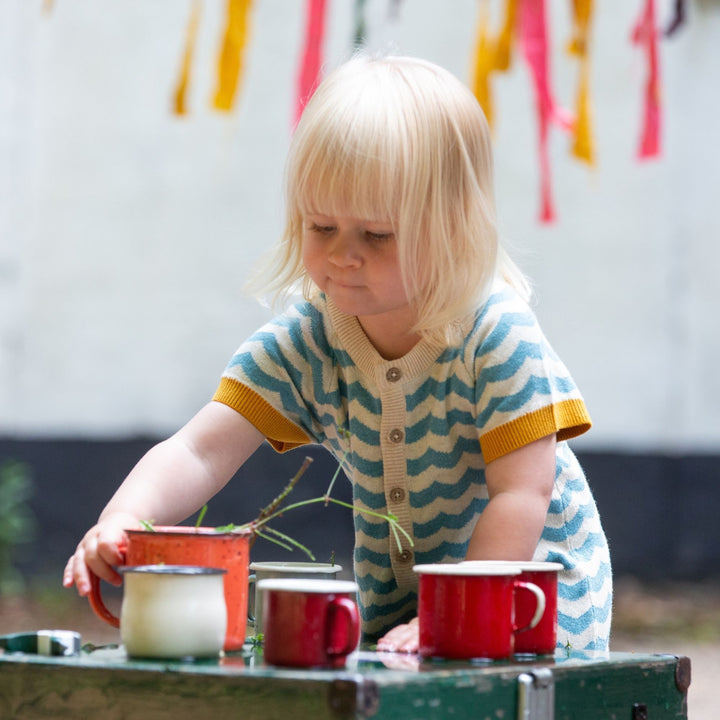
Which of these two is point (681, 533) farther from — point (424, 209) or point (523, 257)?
point (424, 209)

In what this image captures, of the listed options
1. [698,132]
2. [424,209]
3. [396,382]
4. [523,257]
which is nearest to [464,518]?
[396,382]

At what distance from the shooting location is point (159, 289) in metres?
3.48

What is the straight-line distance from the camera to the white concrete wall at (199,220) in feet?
11.4

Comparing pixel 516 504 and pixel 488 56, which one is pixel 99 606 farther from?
pixel 488 56

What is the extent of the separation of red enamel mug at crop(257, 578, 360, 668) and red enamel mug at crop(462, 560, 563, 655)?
0.15 m

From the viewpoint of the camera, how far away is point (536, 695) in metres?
0.78

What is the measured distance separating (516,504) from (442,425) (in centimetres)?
14

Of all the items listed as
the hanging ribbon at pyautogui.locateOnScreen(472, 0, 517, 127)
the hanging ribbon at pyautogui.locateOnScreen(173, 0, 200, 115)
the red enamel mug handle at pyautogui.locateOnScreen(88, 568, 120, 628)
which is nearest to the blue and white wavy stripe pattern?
the red enamel mug handle at pyautogui.locateOnScreen(88, 568, 120, 628)

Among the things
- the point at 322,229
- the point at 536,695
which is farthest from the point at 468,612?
the point at 322,229

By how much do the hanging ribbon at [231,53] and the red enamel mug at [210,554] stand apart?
2823 mm

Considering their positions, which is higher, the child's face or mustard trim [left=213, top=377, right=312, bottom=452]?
the child's face

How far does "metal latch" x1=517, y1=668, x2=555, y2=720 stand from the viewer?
776 millimetres

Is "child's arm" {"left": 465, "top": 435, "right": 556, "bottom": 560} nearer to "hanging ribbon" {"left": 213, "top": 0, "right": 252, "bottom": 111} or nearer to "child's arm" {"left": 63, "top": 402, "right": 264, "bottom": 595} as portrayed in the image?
"child's arm" {"left": 63, "top": 402, "right": 264, "bottom": 595}

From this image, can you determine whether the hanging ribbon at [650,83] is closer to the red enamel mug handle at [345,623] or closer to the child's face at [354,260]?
the child's face at [354,260]
